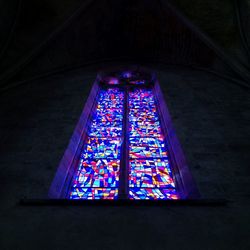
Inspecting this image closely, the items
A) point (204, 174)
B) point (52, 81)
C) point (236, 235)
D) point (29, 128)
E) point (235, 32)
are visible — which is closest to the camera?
point (236, 235)

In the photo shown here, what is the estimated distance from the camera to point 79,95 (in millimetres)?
5684

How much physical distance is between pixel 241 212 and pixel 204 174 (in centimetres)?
71

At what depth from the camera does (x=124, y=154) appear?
4098 mm

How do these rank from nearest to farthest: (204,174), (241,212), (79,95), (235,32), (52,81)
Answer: (241,212), (204,174), (79,95), (52,81), (235,32)

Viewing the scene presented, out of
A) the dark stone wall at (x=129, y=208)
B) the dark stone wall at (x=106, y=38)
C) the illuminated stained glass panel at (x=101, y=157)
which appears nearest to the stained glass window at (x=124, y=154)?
the illuminated stained glass panel at (x=101, y=157)

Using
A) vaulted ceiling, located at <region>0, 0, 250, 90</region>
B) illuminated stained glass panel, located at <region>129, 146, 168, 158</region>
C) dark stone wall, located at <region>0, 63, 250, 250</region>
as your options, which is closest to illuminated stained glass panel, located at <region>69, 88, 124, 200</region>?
Answer: illuminated stained glass panel, located at <region>129, 146, 168, 158</region>

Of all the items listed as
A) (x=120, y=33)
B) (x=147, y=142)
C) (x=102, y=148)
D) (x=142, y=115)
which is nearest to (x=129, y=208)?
(x=102, y=148)

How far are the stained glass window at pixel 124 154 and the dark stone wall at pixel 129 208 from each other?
325 millimetres

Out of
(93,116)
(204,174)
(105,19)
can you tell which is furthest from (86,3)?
(204,174)

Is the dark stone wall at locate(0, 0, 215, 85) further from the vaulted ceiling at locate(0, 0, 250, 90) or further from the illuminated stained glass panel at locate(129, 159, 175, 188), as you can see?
the illuminated stained glass panel at locate(129, 159, 175, 188)

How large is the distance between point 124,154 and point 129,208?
144cm

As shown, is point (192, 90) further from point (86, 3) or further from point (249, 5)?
point (86, 3)

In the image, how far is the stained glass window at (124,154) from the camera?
3453mm

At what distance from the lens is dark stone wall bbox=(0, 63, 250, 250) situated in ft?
7.72
